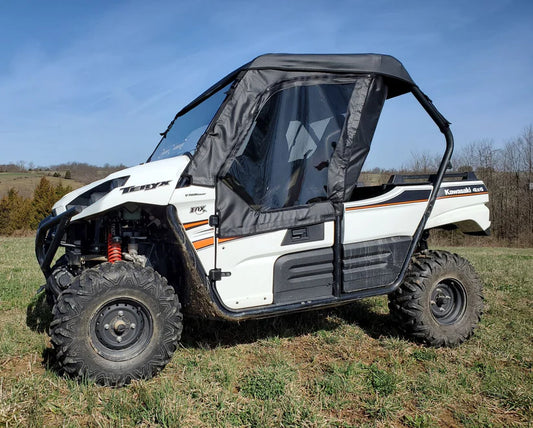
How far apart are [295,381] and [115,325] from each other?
4.52 feet

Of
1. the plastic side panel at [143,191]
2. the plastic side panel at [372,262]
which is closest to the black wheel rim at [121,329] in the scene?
the plastic side panel at [143,191]

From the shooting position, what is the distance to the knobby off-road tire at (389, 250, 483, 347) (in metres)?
4.22

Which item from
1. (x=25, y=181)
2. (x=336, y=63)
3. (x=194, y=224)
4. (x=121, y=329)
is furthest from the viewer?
(x=25, y=181)

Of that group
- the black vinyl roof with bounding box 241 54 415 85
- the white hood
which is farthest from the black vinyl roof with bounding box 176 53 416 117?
the white hood

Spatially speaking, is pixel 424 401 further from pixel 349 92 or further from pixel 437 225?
pixel 349 92

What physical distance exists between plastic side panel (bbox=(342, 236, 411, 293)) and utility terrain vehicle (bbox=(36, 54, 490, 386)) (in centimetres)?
1

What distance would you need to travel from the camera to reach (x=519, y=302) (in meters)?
5.90

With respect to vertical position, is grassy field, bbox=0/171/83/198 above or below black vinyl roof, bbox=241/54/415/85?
above

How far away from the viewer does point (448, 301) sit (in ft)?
14.8

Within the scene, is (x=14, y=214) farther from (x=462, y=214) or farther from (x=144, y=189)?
(x=462, y=214)

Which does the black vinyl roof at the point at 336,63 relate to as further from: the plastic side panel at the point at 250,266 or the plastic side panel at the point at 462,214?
the plastic side panel at the point at 250,266

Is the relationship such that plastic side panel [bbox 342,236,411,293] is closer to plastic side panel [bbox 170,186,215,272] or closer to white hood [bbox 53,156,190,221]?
plastic side panel [bbox 170,186,215,272]

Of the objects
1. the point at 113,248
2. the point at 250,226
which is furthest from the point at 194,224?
the point at 113,248

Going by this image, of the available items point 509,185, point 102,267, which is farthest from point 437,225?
point 509,185
